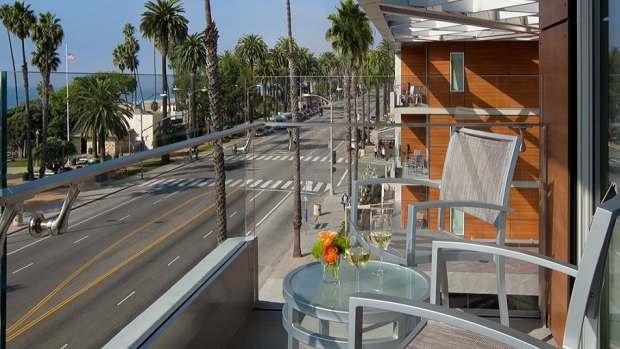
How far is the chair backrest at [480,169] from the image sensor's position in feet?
10.1

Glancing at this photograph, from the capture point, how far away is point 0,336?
1.55m

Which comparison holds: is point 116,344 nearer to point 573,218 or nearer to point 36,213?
point 36,213

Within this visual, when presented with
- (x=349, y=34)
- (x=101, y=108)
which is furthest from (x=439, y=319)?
(x=349, y=34)

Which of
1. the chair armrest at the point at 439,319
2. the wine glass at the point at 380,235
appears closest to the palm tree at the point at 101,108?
the wine glass at the point at 380,235

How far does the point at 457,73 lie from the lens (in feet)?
Result: 38.7

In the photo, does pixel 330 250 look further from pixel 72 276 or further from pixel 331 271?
pixel 72 276

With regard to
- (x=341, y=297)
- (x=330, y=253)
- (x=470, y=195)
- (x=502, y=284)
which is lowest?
(x=502, y=284)

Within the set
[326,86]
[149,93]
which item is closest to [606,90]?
[149,93]

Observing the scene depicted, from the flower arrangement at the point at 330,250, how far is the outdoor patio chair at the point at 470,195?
15.8 inches

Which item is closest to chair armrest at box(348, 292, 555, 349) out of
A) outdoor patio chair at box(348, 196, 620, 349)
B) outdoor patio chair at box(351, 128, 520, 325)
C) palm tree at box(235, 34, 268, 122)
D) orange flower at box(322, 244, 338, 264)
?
outdoor patio chair at box(348, 196, 620, 349)

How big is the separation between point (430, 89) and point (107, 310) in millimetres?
7709

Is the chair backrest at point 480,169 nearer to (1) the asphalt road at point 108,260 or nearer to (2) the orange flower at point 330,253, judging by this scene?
(2) the orange flower at point 330,253

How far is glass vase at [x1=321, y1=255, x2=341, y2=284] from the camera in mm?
2441

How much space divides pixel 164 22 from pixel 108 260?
1708 inches
